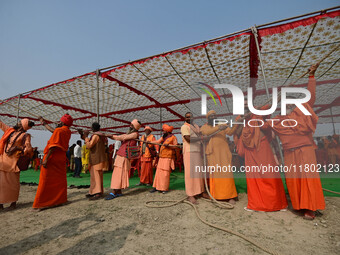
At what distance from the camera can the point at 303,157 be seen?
266 centimetres

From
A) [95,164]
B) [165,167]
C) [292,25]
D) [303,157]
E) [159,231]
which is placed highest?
[292,25]

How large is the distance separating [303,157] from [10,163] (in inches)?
202

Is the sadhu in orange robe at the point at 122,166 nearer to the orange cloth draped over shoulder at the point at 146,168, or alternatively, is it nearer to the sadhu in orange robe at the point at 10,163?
the orange cloth draped over shoulder at the point at 146,168

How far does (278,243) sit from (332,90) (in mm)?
7369

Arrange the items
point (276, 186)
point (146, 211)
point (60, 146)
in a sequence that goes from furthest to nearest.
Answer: point (60, 146) → point (146, 211) → point (276, 186)

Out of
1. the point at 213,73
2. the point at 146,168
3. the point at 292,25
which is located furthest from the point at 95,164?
the point at 292,25

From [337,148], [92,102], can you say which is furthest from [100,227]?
[337,148]

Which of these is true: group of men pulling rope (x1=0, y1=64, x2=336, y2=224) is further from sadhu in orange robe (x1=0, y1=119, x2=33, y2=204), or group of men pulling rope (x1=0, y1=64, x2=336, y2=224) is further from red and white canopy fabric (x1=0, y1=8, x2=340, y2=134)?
red and white canopy fabric (x1=0, y1=8, x2=340, y2=134)

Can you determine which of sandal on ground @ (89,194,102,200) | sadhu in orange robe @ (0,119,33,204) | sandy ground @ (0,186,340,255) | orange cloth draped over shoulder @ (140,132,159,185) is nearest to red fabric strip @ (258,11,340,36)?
sandy ground @ (0,186,340,255)

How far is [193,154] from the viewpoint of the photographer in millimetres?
3785

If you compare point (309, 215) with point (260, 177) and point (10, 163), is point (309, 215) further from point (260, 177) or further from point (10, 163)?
point (10, 163)

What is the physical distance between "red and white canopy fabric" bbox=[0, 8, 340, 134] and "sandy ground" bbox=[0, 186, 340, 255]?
213 centimetres

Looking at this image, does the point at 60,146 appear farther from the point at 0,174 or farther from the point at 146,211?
the point at 146,211

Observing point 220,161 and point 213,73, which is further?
point 213,73
